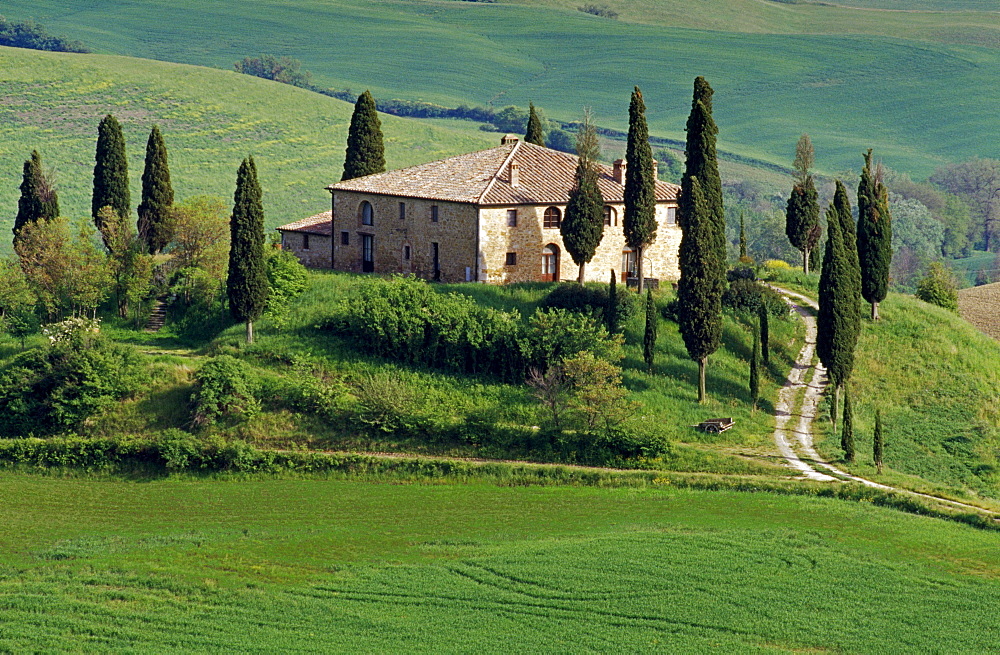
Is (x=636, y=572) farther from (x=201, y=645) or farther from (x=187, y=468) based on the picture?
(x=187, y=468)

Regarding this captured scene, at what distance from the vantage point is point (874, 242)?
68.4m

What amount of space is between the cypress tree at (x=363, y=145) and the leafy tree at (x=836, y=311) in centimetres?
3059

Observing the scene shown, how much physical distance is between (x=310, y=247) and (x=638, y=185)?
2171 centimetres

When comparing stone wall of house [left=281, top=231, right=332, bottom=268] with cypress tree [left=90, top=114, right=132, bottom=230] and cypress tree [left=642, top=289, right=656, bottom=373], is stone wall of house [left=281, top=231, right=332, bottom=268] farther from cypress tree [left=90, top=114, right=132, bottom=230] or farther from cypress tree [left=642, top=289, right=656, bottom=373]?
cypress tree [left=642, top=289, right=656, bottom=373]

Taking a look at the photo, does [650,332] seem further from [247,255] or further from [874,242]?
[247,255]

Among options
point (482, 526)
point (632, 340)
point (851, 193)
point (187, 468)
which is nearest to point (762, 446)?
point (632, 340)

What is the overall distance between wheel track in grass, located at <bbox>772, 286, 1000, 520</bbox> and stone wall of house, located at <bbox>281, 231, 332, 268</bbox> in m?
25.7

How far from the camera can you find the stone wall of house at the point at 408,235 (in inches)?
2682

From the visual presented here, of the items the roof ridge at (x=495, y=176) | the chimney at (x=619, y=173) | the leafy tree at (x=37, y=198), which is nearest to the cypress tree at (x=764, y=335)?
the chimney at (x=619, y=173)

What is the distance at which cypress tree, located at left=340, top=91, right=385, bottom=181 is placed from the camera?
7954cm

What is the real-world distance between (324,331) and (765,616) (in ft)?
101

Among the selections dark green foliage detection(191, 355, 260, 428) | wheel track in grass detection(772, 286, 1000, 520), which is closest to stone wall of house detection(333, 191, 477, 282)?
dark green foliage detection(191, 355, 260, 428)

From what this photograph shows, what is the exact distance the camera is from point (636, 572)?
40406mm

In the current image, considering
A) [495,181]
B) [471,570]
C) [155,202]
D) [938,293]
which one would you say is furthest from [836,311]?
[155,202]
